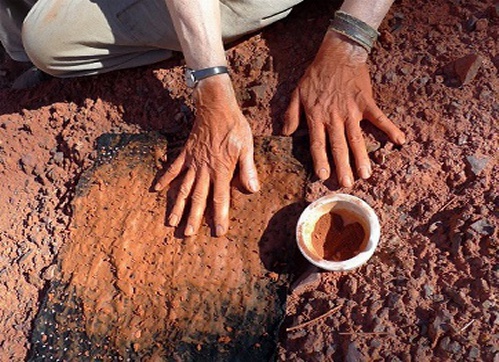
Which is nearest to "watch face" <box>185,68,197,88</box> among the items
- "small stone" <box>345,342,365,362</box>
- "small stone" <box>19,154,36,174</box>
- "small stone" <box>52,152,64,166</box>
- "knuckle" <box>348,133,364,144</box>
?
"knuckle" <box>348,133,364,144</box>

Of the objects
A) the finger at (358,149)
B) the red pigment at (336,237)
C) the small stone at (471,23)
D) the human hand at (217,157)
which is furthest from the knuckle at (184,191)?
the small stone at (471,23)

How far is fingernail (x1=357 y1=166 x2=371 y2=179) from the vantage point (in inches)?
74.5

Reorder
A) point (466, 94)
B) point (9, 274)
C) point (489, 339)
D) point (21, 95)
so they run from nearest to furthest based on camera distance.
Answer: point (489, 339)
point (466, 94)
point (9, 274)
point (21, 95)

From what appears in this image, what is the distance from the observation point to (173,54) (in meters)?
2.46

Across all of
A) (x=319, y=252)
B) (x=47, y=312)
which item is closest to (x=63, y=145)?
(x=47, y=312)

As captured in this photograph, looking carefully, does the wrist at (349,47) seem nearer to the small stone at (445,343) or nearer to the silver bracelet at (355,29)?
the silver bracelet at (355,29)

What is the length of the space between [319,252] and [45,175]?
1261 millimetres

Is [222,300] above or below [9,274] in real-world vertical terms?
above

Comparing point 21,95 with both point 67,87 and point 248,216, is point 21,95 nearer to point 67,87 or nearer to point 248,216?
point 67,87

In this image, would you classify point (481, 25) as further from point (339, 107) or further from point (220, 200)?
point (220, 200)

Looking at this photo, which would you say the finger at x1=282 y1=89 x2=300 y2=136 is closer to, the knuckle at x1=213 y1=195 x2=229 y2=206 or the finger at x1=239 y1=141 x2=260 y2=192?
the finger at x1=239 y1=141 x2=260 y2=192

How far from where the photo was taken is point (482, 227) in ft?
5.63

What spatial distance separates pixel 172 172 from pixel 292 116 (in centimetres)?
48

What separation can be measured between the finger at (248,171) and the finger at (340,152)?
0.28 meters
